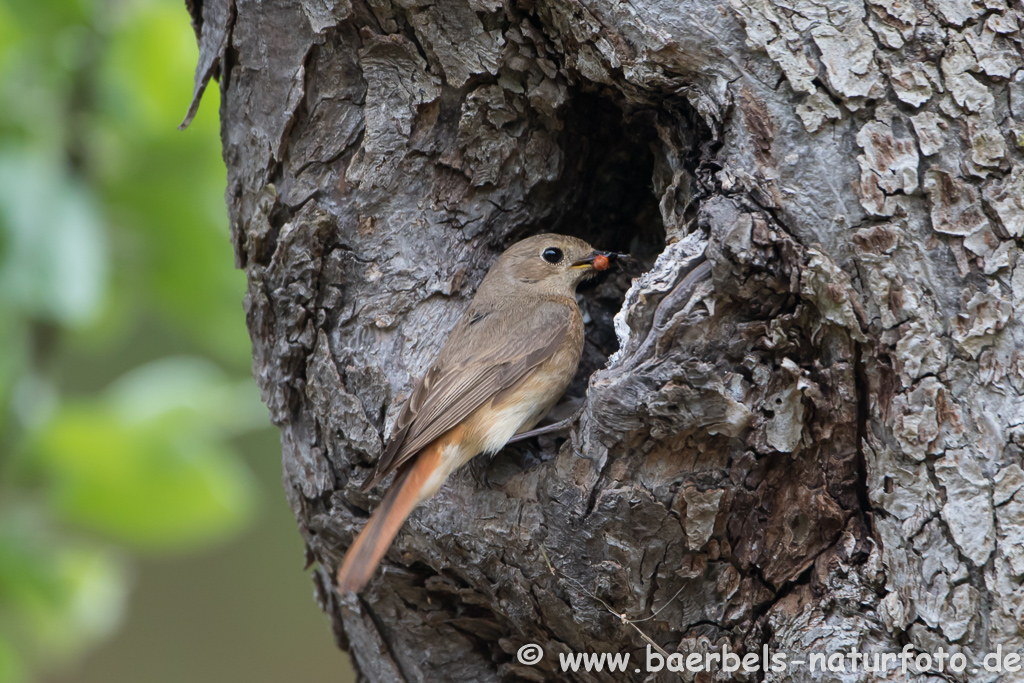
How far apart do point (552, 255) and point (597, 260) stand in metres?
0.20

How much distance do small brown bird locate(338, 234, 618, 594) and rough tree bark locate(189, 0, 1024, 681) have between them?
0.14 metres

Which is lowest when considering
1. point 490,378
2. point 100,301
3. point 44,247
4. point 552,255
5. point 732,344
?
point 490,378

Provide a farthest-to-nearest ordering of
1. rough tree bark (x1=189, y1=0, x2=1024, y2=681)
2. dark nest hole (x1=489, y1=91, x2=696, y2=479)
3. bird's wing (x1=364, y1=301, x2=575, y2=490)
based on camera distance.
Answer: dark nest hole (x1=489, y1=91, x2=696, y2=479)
bird's wing (x1=364, y1=301, x2=575, y2=490)
rough tree bark (x1=189, y1=0, x2=1024, y2=681)

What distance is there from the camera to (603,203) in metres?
4.30

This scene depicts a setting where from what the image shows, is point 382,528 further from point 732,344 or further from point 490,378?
point 732,344

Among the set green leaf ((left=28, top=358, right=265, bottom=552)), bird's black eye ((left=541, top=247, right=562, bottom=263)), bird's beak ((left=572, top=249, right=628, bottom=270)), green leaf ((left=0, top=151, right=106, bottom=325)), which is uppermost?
green leaf ((left=0, top=151, right=106, bottom=325))

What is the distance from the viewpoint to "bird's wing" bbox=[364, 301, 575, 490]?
3.34 m

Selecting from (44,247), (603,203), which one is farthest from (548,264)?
(44,247)

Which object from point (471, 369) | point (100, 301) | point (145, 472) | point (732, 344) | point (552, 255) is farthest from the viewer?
point (552, 255)

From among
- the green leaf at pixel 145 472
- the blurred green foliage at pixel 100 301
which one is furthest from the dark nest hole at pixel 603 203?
the blurred green foliage at pixel 100 301

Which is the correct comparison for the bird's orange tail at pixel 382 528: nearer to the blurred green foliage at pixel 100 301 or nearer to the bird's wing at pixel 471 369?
the bird's wing at pixel 471 369

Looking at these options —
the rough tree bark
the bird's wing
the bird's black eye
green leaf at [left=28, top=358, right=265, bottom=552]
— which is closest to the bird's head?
the bird's black eye

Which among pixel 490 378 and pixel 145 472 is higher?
pixel 145 472

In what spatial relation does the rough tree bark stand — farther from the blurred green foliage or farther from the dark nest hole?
the blurred green foliage
